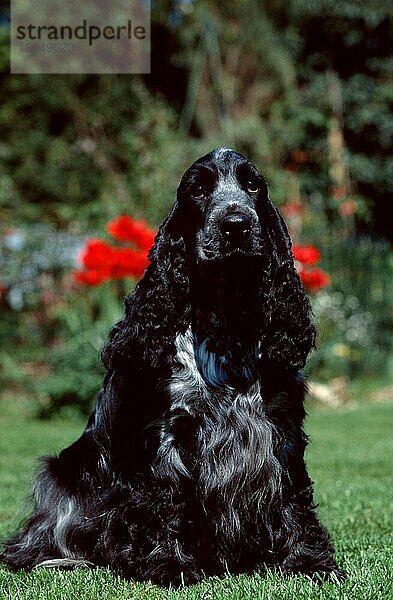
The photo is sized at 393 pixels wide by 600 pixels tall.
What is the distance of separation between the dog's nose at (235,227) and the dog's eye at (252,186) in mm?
254

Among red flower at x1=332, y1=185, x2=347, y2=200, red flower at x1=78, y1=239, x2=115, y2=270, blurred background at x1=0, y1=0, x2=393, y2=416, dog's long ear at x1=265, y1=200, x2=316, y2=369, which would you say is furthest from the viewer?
red flower at x1=332, y1=185, x2=347, y2=200

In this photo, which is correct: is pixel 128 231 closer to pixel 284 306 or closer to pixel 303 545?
pixel 284 306

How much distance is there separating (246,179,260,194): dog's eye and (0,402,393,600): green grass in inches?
56.6

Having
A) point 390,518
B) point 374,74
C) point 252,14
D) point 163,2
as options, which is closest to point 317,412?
point 390,518

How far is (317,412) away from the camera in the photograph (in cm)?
1065

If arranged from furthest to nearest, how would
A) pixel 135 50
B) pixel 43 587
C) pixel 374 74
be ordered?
pixel 374 74 → pixel 135 50 → pixel 43 587

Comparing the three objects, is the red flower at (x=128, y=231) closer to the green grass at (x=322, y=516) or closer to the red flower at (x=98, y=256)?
the red flower at (x=98, y=256)

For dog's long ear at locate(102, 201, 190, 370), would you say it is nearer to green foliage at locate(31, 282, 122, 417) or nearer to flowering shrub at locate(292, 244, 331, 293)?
green foliage at locate(31, 282, 122, 417)

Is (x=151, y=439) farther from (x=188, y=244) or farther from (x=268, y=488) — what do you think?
(x=188, y=244)

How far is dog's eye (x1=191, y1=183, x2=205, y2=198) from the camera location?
3497 millimetres

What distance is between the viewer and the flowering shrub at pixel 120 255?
891cm

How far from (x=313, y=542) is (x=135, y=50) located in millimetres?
15473

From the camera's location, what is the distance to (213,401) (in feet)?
11.0

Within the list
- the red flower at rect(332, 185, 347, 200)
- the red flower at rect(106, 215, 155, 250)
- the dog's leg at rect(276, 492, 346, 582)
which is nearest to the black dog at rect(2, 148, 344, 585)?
the dog's leg at rect(276, 492, 346, 582)
